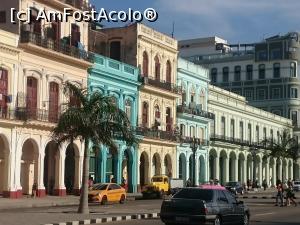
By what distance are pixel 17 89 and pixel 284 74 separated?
6925 centimetres

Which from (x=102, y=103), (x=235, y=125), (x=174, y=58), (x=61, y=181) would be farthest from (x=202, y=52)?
(x=102, y=103)

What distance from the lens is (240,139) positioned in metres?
86.0

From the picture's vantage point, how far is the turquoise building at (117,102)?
177ft

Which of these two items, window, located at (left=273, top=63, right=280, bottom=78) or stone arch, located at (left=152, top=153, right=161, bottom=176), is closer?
stone arch, located at (left=152, top=153, right=161, bottom=176)

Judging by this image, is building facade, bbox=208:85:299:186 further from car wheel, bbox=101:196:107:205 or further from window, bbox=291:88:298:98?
car wheel, bbox=101:196:107:205

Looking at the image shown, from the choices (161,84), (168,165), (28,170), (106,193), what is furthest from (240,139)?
(106,193)

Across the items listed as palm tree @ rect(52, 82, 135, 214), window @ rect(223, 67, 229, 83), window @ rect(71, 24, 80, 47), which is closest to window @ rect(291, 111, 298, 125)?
window @ rect(223, 67, 229, 83)

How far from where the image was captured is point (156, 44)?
64.1 metres

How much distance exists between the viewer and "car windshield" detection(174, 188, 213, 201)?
70.8 ft

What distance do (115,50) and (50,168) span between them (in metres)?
16.3

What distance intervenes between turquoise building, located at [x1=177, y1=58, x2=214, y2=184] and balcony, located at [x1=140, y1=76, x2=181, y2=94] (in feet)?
6.57

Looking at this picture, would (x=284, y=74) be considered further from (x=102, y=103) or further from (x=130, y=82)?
(x=102, y=103)

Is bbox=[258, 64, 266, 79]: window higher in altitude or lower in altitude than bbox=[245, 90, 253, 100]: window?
higher

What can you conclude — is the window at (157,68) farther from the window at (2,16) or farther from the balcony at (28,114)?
the window at (2,16)
